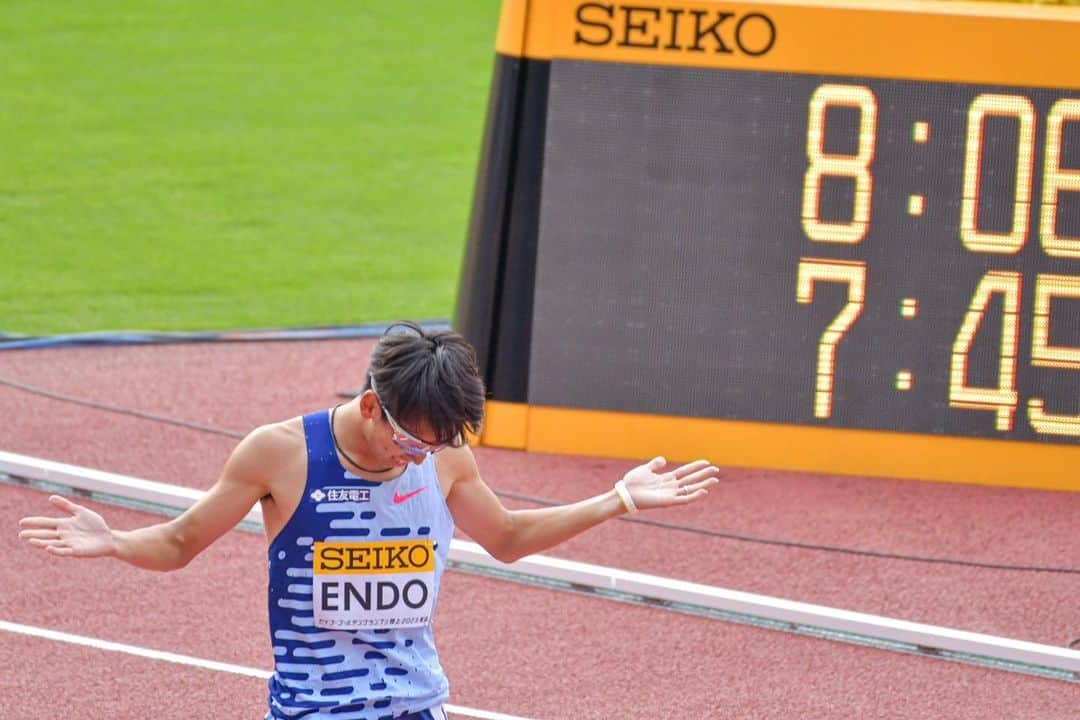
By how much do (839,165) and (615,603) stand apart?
2430mm

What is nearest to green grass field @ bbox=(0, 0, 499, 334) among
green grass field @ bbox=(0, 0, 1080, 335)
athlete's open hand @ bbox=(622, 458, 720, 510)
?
green grass field @ bbox=(0, 0, 1080, 335)

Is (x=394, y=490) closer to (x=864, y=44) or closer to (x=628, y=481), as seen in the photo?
(x=628, y=481)

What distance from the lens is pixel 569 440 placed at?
8805 millimetres

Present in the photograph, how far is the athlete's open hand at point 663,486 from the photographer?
426cm

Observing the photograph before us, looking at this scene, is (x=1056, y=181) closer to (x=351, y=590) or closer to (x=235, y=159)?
(x=351, y=590)

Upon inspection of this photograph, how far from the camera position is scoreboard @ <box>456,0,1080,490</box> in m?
8.19

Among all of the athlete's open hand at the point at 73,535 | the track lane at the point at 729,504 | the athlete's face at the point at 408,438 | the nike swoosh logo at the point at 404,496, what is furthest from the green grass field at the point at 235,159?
the athlete's open hand at the point at 73,535

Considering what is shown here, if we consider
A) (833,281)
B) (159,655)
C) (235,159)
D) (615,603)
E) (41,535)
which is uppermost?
(235,159)

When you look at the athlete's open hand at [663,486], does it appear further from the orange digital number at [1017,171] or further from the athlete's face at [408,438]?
the orange digital number at [1017,171]

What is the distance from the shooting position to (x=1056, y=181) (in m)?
8.12

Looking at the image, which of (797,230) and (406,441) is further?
(797,230)

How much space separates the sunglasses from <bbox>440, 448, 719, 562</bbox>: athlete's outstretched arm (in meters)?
0.38

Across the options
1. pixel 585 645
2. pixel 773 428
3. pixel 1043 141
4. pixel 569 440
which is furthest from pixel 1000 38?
pixel 585 645

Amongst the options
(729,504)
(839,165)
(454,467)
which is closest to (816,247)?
(839,165)
